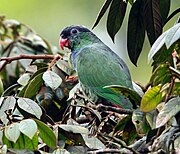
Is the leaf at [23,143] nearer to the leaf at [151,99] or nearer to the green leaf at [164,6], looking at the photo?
the leaf at [151,99]

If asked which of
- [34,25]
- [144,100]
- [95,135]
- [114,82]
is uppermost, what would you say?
[144,100]

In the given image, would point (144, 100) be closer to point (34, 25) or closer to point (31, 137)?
point (31, 137)

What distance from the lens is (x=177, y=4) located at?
5.26 m

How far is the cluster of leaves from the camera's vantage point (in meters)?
1.69

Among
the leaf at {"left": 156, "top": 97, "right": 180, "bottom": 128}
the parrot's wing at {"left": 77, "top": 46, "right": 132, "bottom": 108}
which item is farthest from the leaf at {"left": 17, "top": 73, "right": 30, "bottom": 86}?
the leaf at {"left": 156, "top": 97, "right": 180, "bottom": 128}

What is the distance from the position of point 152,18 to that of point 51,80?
38 cm

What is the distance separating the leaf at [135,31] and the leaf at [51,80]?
262mm

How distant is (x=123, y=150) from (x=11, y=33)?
2.01 m

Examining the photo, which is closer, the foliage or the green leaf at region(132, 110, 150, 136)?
the foliage

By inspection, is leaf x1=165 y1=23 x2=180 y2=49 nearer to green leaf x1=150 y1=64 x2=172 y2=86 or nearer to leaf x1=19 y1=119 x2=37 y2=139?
green leaf x1=150 y1=64 x2=172 y2=86

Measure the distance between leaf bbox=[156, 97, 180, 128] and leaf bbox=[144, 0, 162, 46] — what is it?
0.52 metres

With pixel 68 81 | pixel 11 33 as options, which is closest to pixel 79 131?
pixel 68 81

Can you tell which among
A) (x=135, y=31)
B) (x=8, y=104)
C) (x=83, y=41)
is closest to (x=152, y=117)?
(x=8, y=104)

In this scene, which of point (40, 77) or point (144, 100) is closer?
point (144, 100)
